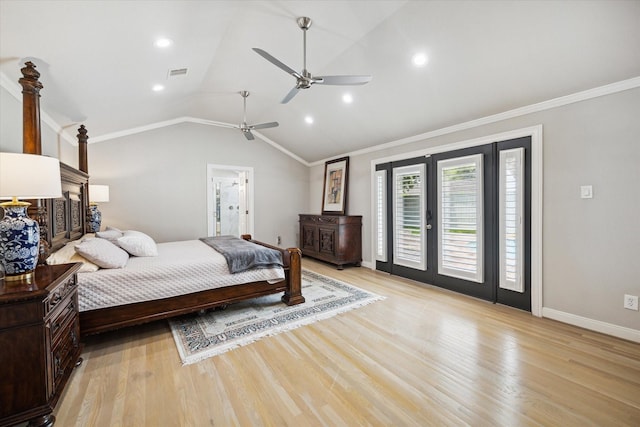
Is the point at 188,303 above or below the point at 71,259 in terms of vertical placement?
below

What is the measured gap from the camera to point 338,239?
5227mm

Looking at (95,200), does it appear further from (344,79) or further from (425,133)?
(425,133)

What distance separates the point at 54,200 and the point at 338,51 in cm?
329

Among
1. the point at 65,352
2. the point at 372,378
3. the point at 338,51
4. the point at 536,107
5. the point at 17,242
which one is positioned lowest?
the point at 372,378

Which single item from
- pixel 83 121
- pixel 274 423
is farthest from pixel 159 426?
pixel 83 121

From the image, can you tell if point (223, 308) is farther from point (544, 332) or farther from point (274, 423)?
point (544, 332)

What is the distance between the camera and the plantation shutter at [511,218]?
319cm

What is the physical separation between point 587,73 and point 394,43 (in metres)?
1.75

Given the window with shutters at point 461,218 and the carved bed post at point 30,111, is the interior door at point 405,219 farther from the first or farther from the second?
the carved bed post at point 30,111

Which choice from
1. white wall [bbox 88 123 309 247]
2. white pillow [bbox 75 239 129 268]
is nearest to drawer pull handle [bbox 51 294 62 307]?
white pillow [bbox 75 239 129 268]

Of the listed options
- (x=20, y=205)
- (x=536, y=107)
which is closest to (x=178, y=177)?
(x=20, y=205)

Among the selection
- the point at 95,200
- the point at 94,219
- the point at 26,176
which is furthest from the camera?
the point at 95,200

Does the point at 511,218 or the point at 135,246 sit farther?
the point at 511,218

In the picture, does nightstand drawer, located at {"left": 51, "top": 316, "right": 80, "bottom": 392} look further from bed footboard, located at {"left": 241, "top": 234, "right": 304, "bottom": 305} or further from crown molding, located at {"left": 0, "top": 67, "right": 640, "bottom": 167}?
crown molding, located at {"left": 0, "top": 67, "right": 640, "bottom": 167}
